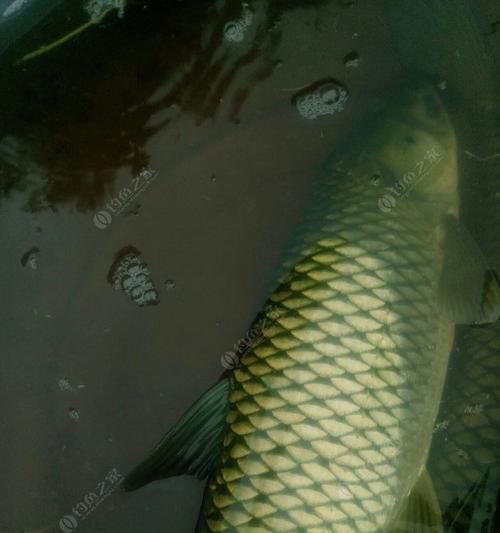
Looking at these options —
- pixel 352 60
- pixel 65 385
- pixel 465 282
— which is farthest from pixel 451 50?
pixel 65 385

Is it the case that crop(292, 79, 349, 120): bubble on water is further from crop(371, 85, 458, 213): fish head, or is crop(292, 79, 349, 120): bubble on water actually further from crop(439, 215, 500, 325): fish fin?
crop(439, 215, 500, 325): fish fin

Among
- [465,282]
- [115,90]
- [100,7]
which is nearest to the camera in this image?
[465,282]

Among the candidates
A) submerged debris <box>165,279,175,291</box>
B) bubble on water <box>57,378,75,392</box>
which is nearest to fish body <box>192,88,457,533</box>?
submerged debris <box>165,279,175,291</box>

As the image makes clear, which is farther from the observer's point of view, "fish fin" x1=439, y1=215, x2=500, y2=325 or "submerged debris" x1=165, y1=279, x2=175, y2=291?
"submerged debris" x1=165, y1=279, x2=175, y2=291

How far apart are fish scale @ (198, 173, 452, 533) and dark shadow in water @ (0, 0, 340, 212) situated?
696 mm

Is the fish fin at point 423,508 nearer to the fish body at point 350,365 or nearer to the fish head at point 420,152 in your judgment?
the fish body at point 350,365

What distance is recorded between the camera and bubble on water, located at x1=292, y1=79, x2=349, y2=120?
6.25 feet

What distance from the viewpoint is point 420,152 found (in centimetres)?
158

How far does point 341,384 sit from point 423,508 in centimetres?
39

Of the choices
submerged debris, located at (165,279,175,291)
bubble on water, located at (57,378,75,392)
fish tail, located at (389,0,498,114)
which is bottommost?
bubble on water, located at (57,378,75,392)

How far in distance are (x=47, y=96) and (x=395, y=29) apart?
3.71ft

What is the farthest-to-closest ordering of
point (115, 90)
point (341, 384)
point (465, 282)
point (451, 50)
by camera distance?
point (115, 90)
point (451, 50)
point (465, 282)
point (341, 384)

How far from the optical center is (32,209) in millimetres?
2008

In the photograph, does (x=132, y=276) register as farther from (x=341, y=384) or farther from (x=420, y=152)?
(x=420, y=152)
